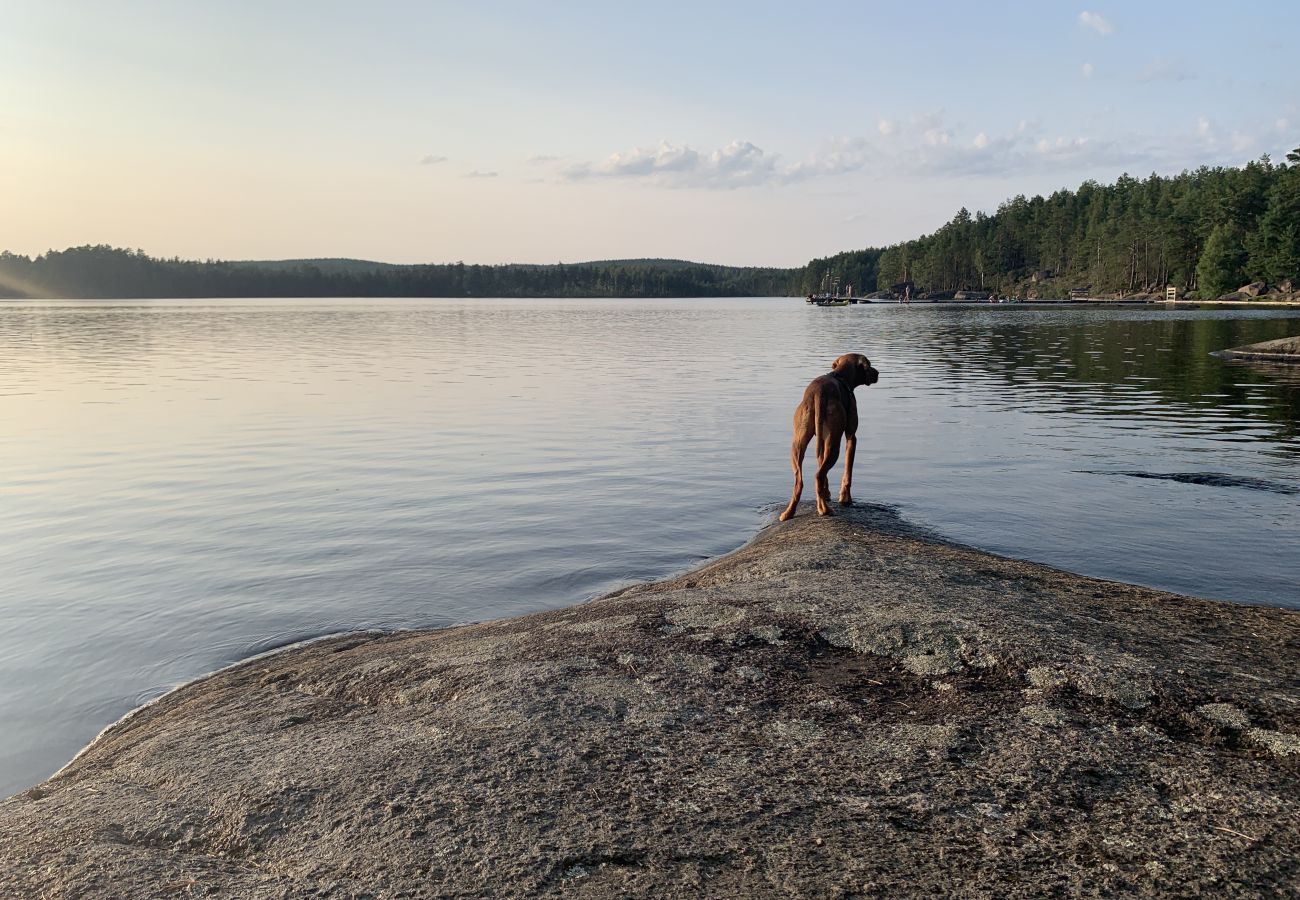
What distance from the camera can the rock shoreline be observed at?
348 centimetres

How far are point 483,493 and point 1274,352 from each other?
36.1 metres

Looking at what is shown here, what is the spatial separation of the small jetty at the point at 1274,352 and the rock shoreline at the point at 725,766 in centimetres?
3581

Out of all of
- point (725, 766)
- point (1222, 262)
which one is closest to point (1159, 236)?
point (1222, 262)

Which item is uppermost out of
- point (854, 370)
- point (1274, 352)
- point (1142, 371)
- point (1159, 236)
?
point (1159, 236)

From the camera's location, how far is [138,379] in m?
33.2

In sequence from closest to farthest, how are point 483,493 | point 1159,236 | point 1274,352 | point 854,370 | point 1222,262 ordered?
point 854,370, point 483,493, point 1274,352, point 1222,262, point 1159,236

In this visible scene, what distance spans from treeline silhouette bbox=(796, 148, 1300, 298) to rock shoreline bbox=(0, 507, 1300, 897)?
13661 cm

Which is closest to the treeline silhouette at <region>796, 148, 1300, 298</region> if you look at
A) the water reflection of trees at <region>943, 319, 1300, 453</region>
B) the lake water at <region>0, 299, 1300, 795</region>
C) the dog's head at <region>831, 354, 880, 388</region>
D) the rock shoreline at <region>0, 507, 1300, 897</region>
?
the water reflection of trees at <region>943, 319, 1300, 453</region>

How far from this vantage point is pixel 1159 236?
145 meters

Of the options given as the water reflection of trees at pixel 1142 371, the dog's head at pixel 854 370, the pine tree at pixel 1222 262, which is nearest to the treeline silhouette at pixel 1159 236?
Result: the pine tree at pixel 1222 262

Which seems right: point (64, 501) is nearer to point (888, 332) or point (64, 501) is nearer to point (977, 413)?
point (977, 413)

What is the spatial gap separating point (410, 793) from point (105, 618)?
6.78m

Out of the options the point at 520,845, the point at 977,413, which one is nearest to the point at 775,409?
the point at 977,413

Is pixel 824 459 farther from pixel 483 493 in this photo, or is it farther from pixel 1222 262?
pixel 1222 262
